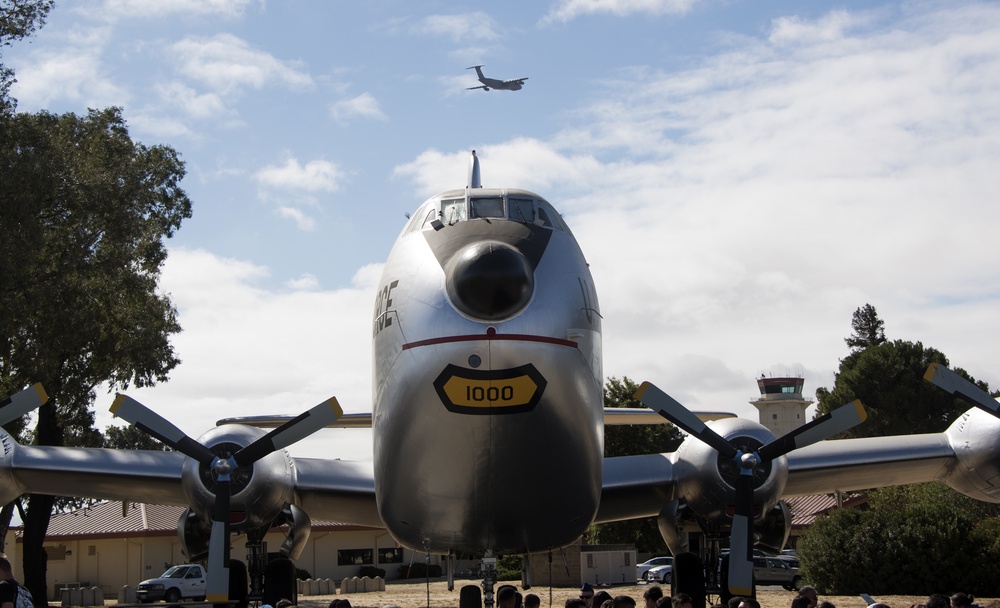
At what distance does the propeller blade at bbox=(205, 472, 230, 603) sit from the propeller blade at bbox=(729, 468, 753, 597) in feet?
19.5

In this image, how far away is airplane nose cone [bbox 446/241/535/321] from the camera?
10852mm

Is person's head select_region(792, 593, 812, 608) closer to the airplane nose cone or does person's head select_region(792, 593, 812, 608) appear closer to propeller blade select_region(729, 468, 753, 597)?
propeller blade select_region(729, 468, 753, 597)

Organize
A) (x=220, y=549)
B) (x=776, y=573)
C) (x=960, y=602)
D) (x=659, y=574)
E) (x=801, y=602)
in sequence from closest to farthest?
(x=801, y=602), (x=960, y=602), (x=220, y=549), (x=776, y=573), (x=659, y=574)

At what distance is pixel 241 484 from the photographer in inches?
524

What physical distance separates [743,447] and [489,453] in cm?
387

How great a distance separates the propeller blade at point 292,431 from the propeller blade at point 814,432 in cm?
539

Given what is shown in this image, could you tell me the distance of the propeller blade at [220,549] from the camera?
1225cm

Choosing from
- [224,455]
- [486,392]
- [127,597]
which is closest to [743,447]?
[486,392]

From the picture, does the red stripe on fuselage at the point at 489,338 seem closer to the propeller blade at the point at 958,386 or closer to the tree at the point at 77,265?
the propeller blade at the point at 958,386

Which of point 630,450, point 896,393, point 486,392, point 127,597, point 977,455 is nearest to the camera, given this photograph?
point 486,392

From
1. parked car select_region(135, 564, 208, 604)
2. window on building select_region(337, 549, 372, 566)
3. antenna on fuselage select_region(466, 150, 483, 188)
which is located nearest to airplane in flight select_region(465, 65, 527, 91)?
antenna on fuselage select_region(466, 150, 483, 188)

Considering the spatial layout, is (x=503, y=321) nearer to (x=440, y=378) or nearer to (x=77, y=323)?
(x=440, y=378)

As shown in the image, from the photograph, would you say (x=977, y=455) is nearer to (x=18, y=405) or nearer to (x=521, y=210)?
(x=521, y=210)

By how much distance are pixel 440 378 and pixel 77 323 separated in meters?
19.2
